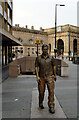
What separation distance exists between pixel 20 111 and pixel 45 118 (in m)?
1.03

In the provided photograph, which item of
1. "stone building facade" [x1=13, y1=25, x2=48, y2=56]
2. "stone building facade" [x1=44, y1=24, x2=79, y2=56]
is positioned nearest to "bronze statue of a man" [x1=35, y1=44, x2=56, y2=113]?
"stone building facade" [x1=13, y1=25, x2=48, y2=56]

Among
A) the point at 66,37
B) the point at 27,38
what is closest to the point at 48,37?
→ the point at 66,37

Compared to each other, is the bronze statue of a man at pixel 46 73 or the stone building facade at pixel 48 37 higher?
the stone building facade at pixel 48 37

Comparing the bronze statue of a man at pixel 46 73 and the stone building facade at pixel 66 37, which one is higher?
the stone building facade at pixel 66 37

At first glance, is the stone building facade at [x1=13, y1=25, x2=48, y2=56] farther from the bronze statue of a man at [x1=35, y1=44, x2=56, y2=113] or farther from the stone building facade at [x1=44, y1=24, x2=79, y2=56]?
the bronze statue of a man at [x1=35, y1=44, x2=56, y2=113]

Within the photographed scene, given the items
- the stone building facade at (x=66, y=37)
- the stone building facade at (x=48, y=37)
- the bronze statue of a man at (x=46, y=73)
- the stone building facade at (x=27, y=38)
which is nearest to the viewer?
the bronze statue of a man at (x=46, y=73)

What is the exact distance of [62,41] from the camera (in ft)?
240

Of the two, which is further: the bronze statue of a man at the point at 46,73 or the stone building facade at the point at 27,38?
the stone building facade at the point at 27,38

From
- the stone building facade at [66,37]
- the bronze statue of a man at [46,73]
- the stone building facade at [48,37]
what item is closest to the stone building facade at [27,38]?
the stone building facade at [48,37]

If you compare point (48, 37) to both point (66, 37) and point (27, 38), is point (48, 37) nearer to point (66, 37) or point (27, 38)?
point (66, 37)

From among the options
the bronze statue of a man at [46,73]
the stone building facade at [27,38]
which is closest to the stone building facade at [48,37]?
the stone building facade at [27,38]

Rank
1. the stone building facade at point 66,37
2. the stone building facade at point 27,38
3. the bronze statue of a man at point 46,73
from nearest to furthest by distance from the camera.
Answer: the bronze statue of a man at point 46,73 → the stone building facade at point 27,38 → the stone building facade at point 66,37

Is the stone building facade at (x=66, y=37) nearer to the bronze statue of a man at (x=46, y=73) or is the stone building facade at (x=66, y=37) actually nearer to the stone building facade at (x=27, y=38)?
the stone building facade at (x=27, y=38)

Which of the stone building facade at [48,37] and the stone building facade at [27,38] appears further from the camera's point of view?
the stone building facade at [48,37]
